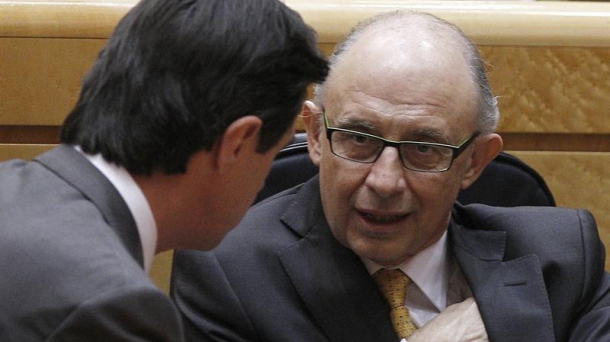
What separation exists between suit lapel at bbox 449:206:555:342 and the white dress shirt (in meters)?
0.03

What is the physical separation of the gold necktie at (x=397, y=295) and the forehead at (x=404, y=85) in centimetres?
25

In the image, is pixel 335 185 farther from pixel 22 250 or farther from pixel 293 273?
pixel 22 250

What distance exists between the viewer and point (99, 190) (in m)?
1.14

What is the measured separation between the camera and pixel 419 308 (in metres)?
1.78

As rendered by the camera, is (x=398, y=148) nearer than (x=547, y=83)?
Yes

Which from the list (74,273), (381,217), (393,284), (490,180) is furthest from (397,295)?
(74,273)

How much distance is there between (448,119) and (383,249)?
0.78 ft

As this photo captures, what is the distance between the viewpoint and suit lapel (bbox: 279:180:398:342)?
67.4 inches

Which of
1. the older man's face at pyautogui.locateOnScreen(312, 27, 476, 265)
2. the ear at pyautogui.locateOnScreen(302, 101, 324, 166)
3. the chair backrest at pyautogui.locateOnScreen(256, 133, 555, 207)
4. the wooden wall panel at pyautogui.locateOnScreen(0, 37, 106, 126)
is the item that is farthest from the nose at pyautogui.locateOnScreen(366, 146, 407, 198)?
the wooden wall panel at pyautogui.locateOnScreen(0, 37, 106, 126)

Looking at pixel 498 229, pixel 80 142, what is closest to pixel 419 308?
pixel 498 229

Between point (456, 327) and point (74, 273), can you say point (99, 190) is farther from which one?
point (456, 327)

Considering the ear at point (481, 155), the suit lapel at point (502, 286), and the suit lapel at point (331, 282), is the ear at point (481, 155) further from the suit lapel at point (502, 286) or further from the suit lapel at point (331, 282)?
the suit lapel at point (331, 282)

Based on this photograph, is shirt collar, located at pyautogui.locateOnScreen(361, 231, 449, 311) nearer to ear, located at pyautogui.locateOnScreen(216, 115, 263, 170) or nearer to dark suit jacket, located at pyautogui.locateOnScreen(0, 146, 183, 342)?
ear, located at pyautogui.locateOnScreen(216, 115, 263, 170)

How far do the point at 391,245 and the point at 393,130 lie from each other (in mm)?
185
